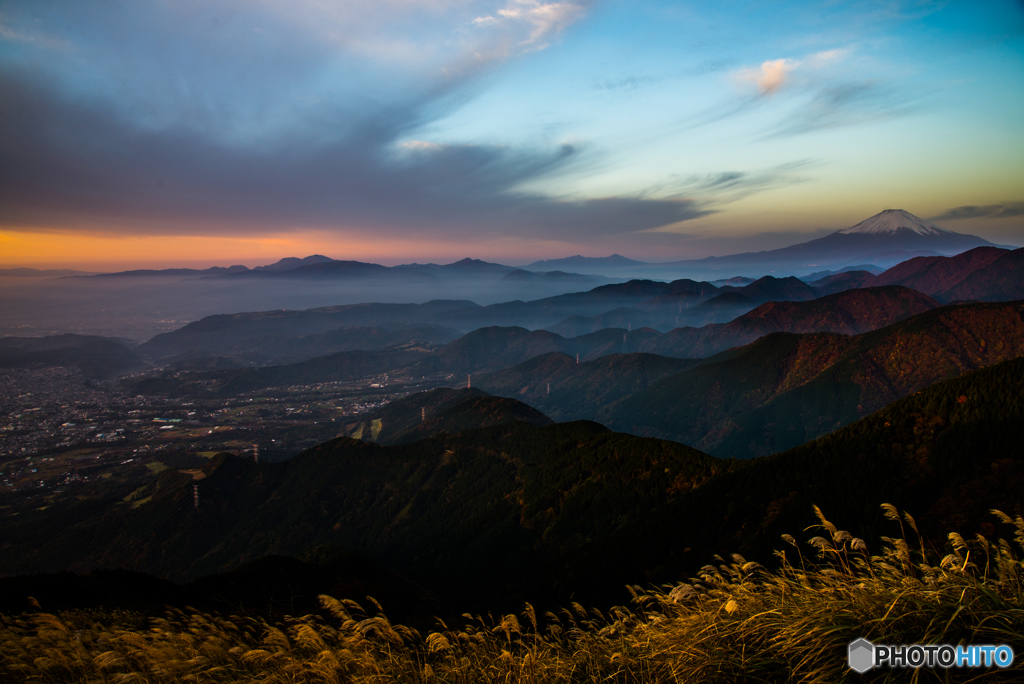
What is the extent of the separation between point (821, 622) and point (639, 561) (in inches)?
2410

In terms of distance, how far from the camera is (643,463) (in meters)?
106

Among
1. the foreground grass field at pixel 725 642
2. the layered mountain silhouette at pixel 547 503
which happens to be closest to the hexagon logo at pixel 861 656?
the foreground grass field at pixel 725 642

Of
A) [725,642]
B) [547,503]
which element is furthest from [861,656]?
[547,503]

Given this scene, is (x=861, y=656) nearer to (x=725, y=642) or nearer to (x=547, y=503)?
(x=725, y=642)

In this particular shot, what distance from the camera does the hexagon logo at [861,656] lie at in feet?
16.8

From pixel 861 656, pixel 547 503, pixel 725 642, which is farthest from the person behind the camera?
pixel 547 503

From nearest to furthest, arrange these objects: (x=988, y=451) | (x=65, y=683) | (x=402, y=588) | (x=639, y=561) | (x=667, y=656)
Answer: (x=667, y=656)
(x=65, y=683)
(x=988, y=451)
(x=639, y=561)
(x=402, y=588)

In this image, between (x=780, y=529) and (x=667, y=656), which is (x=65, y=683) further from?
(x=780, y=529)

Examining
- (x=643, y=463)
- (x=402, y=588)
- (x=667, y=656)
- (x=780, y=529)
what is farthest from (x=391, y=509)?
(x=667, y=656)

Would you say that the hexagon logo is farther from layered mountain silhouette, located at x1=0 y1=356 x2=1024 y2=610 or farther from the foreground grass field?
layered mountain silhouette, located at x1=0 y1=356 x2=1024 y2=610

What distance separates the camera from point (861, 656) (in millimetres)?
5195

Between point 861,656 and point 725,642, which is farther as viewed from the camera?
point 725,642

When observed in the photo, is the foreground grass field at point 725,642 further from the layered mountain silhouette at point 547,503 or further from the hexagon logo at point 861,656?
the layered mountain silhouette at point 547,503

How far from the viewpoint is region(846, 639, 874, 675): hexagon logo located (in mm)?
5125
